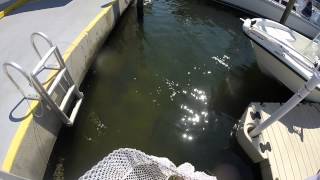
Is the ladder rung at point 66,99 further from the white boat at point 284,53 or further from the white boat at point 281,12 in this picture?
the white boat at point 281,12

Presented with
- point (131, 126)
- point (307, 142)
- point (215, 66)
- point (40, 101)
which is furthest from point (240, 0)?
point (40, 101)

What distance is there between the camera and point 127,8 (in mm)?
11750

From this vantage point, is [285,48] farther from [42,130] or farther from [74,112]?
[42,130]

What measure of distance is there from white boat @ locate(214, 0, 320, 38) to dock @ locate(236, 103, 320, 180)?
607cm

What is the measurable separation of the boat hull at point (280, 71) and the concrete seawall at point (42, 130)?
5.18 m

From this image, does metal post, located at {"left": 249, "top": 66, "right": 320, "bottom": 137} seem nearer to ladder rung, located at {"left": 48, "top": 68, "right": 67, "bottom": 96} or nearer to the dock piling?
ladder rung, located at {"left": 48, "top": 68, "right": 67, "bottom": 96}

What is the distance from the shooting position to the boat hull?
24.5 ft

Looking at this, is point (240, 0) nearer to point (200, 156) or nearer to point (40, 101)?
point (200, 156)

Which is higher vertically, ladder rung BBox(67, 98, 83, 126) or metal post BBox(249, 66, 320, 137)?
metal post BBox(249, 66, 320, 137)

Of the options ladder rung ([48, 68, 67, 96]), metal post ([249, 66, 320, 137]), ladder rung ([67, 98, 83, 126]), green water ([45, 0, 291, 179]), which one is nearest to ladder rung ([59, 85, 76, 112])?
ladder rung ([67, 98, 83, 126])

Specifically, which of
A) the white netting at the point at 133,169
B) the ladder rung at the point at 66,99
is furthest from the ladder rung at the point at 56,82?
the white netting at the point at 133,169

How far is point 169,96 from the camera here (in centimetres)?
792

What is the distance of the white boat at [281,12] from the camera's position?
1176 cm

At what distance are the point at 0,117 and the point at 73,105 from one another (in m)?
1.99
